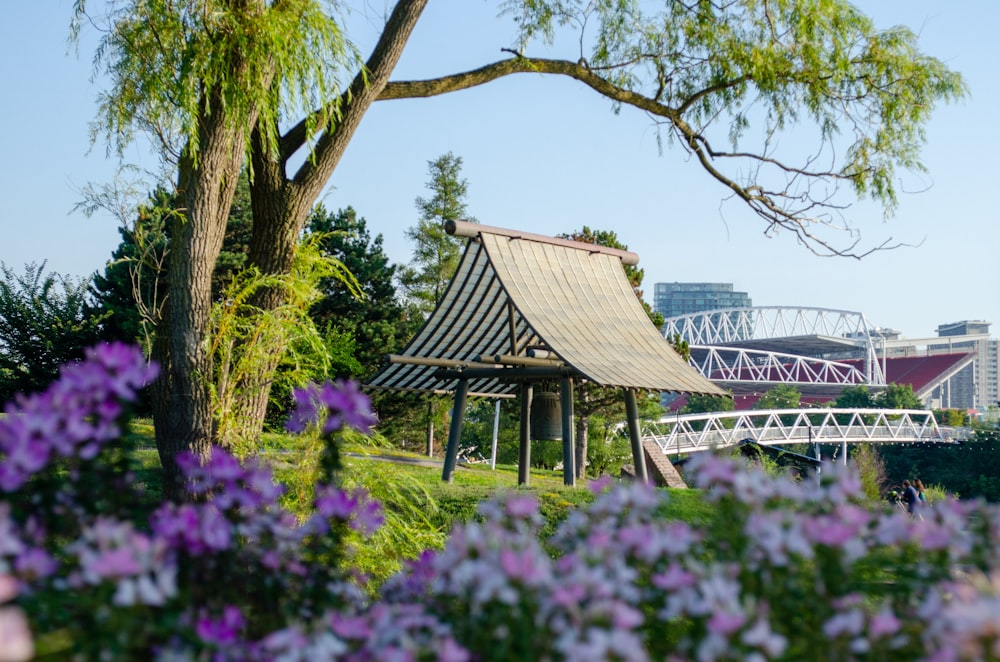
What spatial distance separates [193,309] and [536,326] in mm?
4742

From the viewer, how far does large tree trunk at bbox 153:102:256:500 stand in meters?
6.10

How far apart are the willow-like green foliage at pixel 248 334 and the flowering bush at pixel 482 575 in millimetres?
3994

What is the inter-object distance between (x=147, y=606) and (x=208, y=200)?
186 inches

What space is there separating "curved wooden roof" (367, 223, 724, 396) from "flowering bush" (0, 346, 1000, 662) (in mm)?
7232

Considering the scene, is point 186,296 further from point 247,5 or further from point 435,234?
point 435,234

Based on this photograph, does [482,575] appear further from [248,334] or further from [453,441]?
[453,441]

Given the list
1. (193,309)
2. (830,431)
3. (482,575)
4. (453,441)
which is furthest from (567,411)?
(830,431)

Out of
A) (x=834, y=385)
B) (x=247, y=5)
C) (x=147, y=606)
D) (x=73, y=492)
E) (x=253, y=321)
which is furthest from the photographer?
(x=834, y=385)

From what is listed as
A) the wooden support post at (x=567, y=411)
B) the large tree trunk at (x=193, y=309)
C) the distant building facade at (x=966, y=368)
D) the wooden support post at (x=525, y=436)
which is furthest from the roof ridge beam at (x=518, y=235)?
the distant building facade at (x=966, y=368)

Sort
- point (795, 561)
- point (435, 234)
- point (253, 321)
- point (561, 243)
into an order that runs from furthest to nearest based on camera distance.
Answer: point (435, 234) < point (561, 243) < point (253, 321) < point (795, 561)

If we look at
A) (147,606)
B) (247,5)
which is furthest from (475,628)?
(247,5)

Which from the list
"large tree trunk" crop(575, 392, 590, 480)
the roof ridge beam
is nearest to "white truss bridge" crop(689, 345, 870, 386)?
"large tree trunk" crop(575, 392, 590, 480)

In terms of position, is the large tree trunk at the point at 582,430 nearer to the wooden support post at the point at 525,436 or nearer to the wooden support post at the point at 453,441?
the wooden support post at the point at 525,436

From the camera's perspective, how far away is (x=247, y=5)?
603 centimetres
